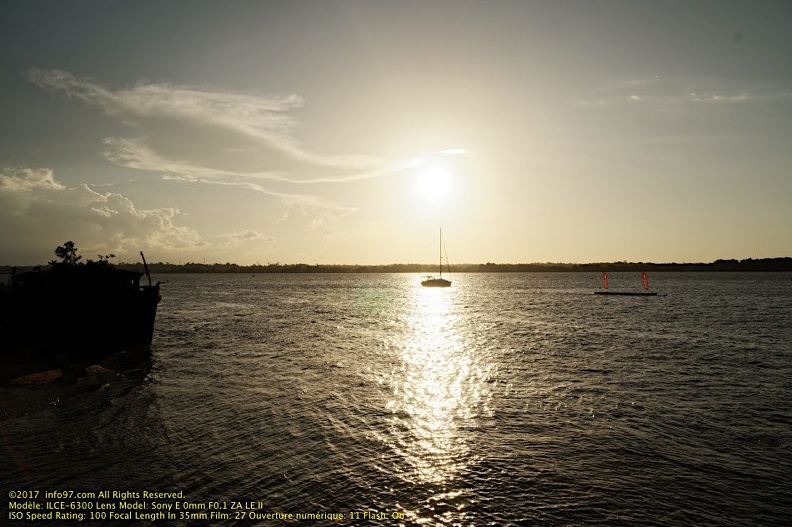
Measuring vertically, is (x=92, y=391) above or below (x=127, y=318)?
below

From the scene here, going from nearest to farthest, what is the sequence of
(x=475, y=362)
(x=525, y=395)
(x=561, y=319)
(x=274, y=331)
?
(x=525, y=395) → (x=475, y=362) → (x=274, y=331) → (x=561, y=319)

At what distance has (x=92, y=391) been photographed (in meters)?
22.0

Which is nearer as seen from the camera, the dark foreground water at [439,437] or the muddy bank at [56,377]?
the dark foreground water at [439,437]

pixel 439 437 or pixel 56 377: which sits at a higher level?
pixel 56 377

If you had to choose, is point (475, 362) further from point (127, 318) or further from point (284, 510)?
point (127, 318)

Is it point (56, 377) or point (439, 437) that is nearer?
point (439, 437)

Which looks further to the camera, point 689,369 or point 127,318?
point 127,318

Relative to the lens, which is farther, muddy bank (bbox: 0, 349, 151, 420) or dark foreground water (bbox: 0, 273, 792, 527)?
muddy bank (bbox: 0, 349, 151, 420)

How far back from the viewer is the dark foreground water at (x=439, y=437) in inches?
431

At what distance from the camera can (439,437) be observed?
15.5m

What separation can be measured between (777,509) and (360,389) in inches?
661

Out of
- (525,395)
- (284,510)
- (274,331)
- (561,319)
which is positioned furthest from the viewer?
(561,319)

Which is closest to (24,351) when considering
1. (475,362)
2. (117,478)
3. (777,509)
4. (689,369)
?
(117,478)

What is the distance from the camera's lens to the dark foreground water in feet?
35.9
